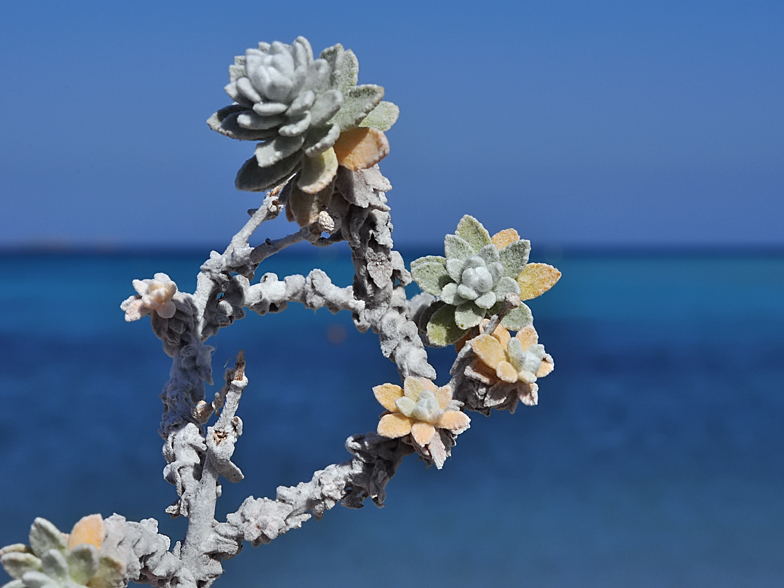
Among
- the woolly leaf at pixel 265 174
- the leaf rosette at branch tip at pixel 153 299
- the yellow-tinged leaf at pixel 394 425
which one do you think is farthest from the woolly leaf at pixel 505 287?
the leaf rosette at branch tip at pixel 153 299

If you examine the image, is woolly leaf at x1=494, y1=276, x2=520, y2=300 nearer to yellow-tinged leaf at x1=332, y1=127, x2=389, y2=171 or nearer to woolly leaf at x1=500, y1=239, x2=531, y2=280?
woolly leaf at x1=500, y1=239, x2=531, y2=280

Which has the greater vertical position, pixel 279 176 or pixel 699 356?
pixel 699 356

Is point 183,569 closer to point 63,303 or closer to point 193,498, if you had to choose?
point 193,498

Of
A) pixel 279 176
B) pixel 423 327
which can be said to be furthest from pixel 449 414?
pixel 279 176

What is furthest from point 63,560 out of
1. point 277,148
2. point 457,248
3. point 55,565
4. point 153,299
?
point 457,248

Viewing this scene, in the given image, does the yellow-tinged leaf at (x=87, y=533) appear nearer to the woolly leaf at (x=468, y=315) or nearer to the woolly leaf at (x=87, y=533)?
the woolly leaf at (x=87, y=533)

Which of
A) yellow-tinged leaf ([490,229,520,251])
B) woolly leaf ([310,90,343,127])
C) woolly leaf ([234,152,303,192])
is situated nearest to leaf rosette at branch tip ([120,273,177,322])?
woolly leaf ([234,152,303,192])

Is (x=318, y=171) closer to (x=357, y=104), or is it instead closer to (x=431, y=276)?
(x=357, y=104)
